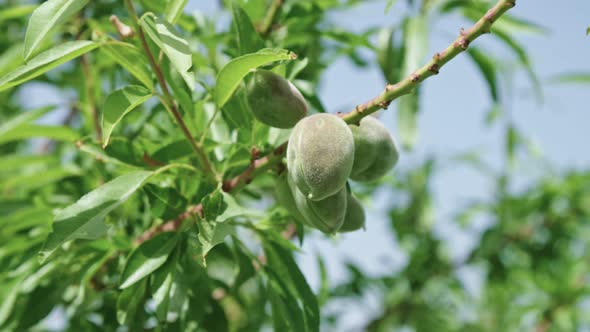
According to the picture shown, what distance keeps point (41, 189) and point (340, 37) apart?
3.07 feet

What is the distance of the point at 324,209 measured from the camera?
0.95m

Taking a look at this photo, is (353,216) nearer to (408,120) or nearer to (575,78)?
(408,120)

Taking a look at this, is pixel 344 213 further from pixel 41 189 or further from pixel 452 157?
pixel 452 157

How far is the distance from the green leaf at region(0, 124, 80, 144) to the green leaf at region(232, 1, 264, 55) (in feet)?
2.13

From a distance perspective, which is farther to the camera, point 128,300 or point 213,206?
point 128,300

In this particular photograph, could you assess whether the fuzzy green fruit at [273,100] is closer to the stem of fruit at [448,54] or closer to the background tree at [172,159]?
the background tree at [172,159]

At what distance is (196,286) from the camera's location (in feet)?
4.46

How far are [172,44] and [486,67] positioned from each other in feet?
3.67

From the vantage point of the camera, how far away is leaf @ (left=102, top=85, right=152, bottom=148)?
3.09 feet

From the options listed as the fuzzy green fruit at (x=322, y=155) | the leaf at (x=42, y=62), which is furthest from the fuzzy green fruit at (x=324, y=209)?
the leaf at (x=42, y=62)

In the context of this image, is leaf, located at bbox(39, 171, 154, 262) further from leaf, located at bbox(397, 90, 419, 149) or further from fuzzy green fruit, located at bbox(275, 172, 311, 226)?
leaf, located at bbox(397, 90, 419, 149)

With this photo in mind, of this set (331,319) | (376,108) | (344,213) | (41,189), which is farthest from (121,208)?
(331,319)

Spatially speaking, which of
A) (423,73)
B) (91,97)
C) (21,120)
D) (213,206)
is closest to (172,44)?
(213,206)

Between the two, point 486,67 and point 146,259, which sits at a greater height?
A: point 146,259
